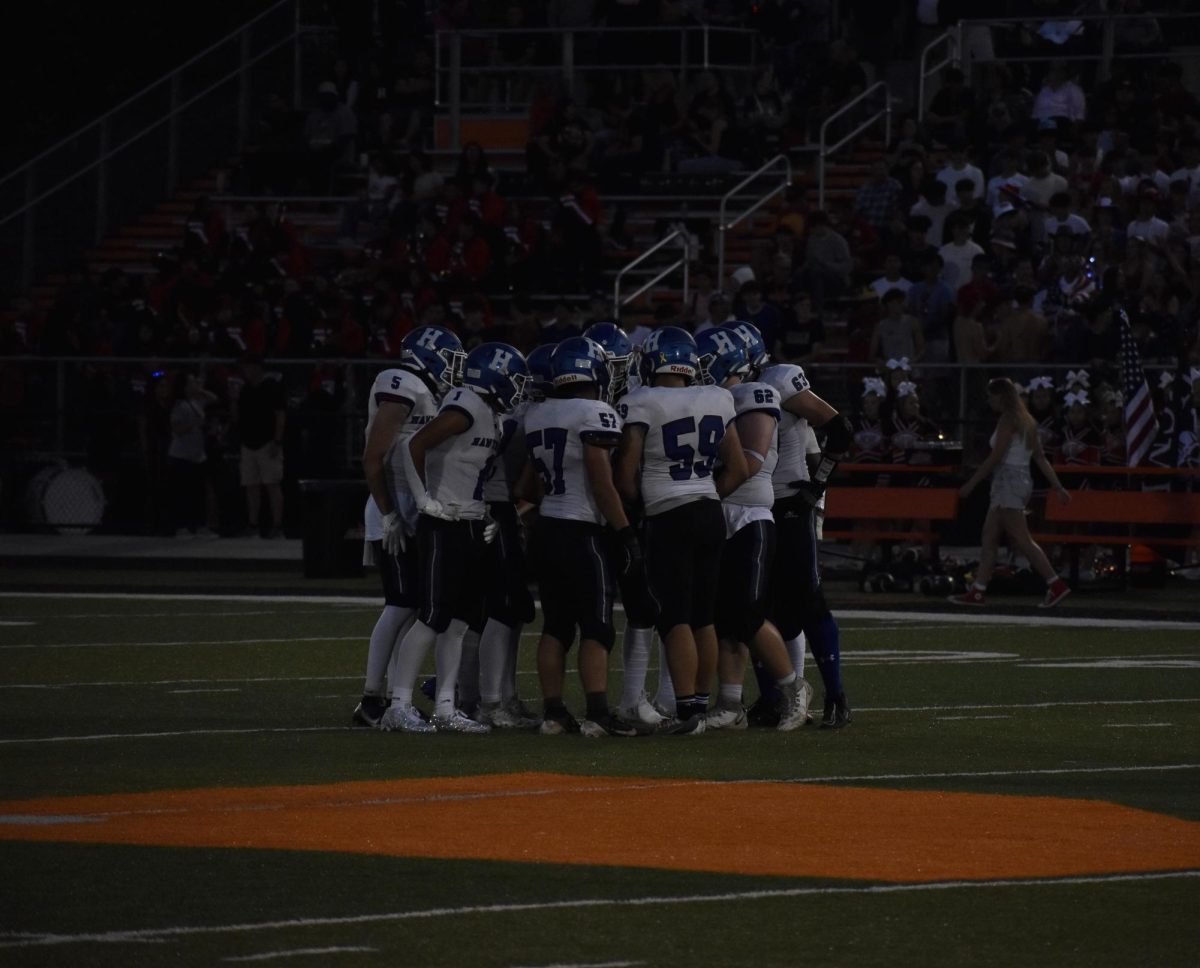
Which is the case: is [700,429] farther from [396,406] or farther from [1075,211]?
[1075,211]

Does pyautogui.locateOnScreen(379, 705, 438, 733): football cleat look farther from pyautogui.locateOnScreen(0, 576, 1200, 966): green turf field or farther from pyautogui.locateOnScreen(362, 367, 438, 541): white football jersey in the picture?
Answer: pyautogui.locateOnScreen(362, 367, 438, 541): white football jersey

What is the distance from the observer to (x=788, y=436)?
11.9m

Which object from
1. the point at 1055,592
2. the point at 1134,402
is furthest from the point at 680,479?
the point at 1134,402

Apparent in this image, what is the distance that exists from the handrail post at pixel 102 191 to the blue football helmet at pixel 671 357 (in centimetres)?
2104

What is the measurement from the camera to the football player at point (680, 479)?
37.1 ft

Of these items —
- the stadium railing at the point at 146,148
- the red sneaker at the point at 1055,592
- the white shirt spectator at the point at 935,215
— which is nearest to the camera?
the red sneaker at the point at 1055,592

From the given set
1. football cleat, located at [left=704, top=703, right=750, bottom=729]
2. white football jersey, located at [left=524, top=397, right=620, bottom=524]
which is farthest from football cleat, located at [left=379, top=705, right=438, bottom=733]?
football cleat, located at [left=704, top=703, right=750, bottom=729]

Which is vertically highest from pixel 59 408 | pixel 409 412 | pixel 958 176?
pixel 958 176

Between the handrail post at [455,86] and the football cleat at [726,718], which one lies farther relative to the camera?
the handrail post at [455,86]

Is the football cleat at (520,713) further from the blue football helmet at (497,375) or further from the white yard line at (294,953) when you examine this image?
the white yard line at (294,953)

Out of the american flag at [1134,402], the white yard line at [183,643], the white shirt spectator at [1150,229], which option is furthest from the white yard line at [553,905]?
the white shirt spectator at [1150,229]

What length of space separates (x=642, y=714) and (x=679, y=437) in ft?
4.25

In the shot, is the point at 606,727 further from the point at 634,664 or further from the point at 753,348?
the point at 753,348

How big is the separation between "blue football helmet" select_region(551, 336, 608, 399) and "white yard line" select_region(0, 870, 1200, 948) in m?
4.21
